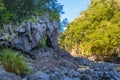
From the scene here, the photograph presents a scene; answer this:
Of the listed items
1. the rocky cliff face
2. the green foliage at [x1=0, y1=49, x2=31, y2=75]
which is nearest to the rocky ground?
the green foliage at [x1=0, y1=49, x2=31, y2=75]

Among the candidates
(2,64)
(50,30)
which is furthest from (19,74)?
(50,30)

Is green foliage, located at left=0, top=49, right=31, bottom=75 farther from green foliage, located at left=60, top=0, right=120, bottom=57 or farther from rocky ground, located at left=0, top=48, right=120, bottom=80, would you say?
green foliage, located at left=60, top=0, right=120, bottom=57

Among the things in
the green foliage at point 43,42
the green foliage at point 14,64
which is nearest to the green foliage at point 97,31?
the green foliage at point 43,42

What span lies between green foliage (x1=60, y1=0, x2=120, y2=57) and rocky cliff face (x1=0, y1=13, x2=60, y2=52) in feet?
38.3

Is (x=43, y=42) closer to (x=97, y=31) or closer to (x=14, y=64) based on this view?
(x=14, y=64)

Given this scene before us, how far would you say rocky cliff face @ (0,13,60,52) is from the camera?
16062 mm

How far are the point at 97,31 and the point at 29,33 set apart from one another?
1645 centimetres

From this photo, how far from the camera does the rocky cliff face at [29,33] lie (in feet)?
52.7

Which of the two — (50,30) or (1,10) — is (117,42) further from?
(1,10)

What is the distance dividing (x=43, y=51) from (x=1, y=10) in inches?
334

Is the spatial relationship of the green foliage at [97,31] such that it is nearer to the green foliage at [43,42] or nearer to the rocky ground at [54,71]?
the rocky ground at [54,71]

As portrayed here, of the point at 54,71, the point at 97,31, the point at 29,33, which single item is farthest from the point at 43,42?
the point at 97,31

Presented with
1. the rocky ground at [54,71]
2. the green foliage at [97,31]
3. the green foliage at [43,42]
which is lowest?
the rocky ground at [54,71]

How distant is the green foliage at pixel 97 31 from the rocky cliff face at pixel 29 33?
11.7 meters
